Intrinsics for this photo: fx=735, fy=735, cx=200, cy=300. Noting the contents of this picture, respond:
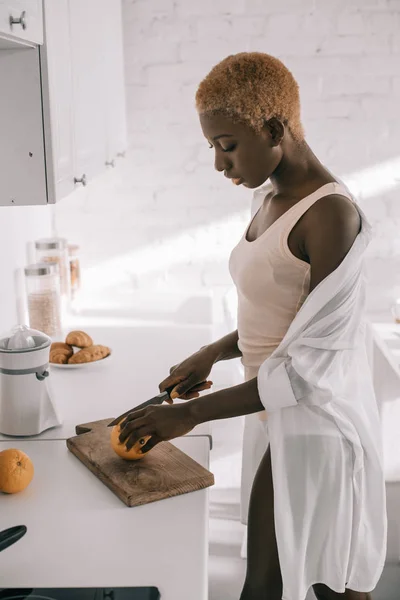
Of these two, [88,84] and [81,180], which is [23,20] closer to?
[81,180]

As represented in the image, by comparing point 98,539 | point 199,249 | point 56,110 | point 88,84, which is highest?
point 88,84

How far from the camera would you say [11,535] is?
1.07 metres

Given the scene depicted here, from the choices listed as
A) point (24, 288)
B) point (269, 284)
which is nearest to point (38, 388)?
point (269, 284)

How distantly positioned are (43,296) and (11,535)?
1242 mm

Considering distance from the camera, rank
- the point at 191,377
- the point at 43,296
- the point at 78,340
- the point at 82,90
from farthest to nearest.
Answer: the point at 43,296 < the point at 78,340 < the point at 82,90 < the point at 191,377

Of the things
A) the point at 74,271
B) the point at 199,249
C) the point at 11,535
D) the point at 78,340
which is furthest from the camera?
the point at 199,249

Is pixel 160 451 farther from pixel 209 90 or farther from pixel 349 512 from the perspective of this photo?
pixel 209 90

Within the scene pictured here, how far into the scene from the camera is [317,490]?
136 centimetres

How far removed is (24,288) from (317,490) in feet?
4.54

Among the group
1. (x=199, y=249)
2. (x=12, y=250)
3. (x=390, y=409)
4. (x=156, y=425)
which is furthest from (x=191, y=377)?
(x=199, y=249)

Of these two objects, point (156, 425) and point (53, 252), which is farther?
point (53, 252)

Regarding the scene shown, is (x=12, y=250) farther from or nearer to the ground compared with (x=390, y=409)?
farther from the ground

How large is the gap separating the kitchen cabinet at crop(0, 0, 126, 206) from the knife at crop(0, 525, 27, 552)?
2.01 feet

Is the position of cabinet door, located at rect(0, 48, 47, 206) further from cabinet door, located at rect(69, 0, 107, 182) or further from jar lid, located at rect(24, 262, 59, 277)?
jar lid, located at rect(24, 262, 59, 277)
